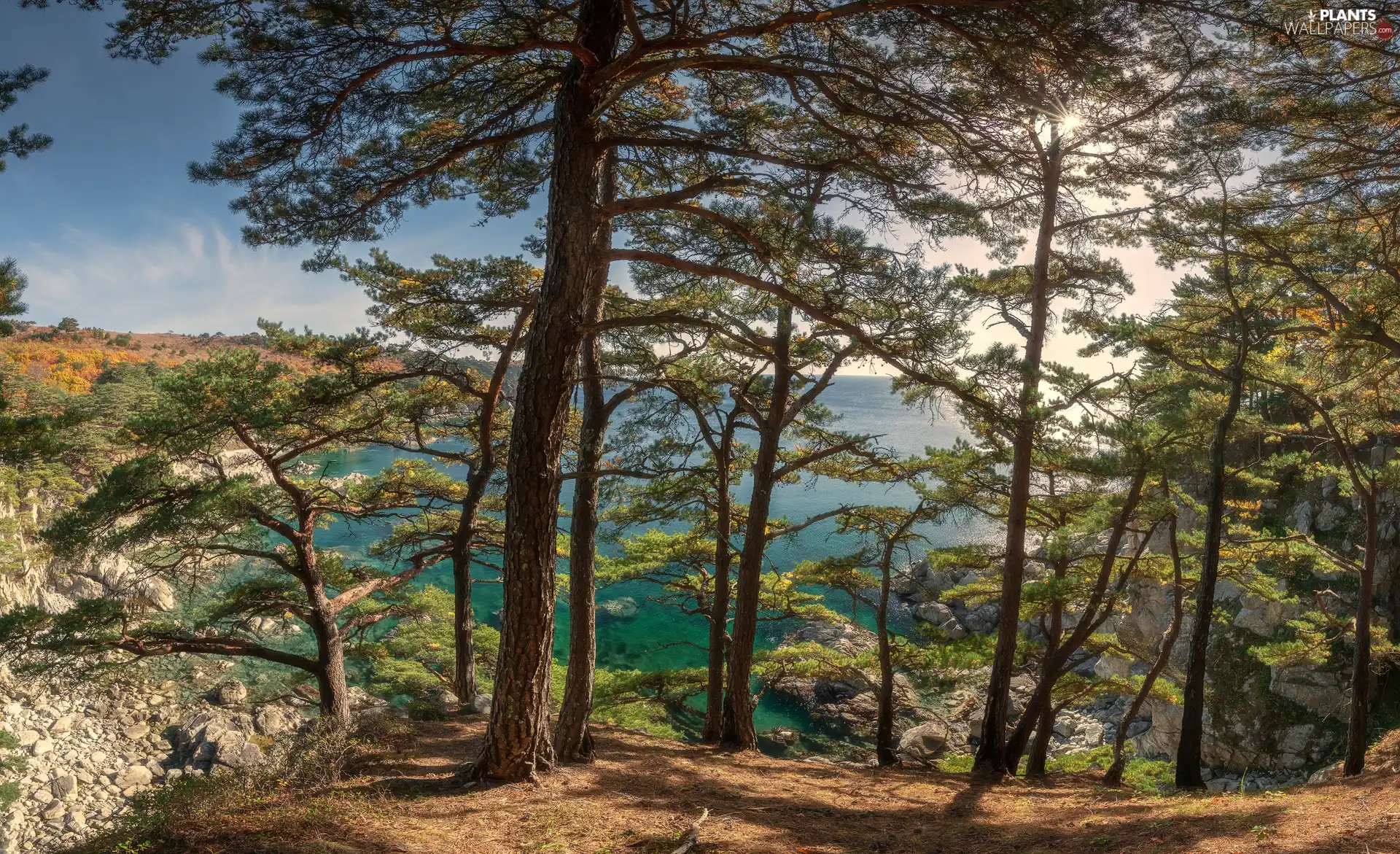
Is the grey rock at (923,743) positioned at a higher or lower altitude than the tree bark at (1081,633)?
lower

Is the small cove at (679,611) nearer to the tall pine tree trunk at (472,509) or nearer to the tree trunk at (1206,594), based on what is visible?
the tall pine tree trunk at (472,509)

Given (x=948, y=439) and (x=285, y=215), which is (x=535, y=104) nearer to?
(x=285, y=215)

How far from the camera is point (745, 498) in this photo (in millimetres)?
25828

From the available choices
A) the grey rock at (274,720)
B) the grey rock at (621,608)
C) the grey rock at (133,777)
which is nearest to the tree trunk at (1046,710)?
the grey rock at (274,720)

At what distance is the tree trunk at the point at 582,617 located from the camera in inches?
240

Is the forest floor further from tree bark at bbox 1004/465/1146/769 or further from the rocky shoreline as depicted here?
the rocky shoreline

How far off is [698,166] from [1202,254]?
6.31 meters

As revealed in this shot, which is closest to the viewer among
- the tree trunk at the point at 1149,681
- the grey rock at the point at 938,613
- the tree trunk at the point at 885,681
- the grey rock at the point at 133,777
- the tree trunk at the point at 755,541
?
the tree trunk at the point at 1149,681

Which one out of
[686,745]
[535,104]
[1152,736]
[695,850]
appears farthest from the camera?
[1152,736]

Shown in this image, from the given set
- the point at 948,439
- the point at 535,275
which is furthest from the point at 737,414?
the point at 948,439

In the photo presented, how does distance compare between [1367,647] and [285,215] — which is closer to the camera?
[285,215]

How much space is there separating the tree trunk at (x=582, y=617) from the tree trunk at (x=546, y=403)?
1293 mm

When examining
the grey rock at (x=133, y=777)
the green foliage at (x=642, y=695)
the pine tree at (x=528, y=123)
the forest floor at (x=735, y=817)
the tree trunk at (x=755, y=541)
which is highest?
the pine tree at (x=528, y=123)

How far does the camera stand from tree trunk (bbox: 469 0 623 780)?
15.0ft
